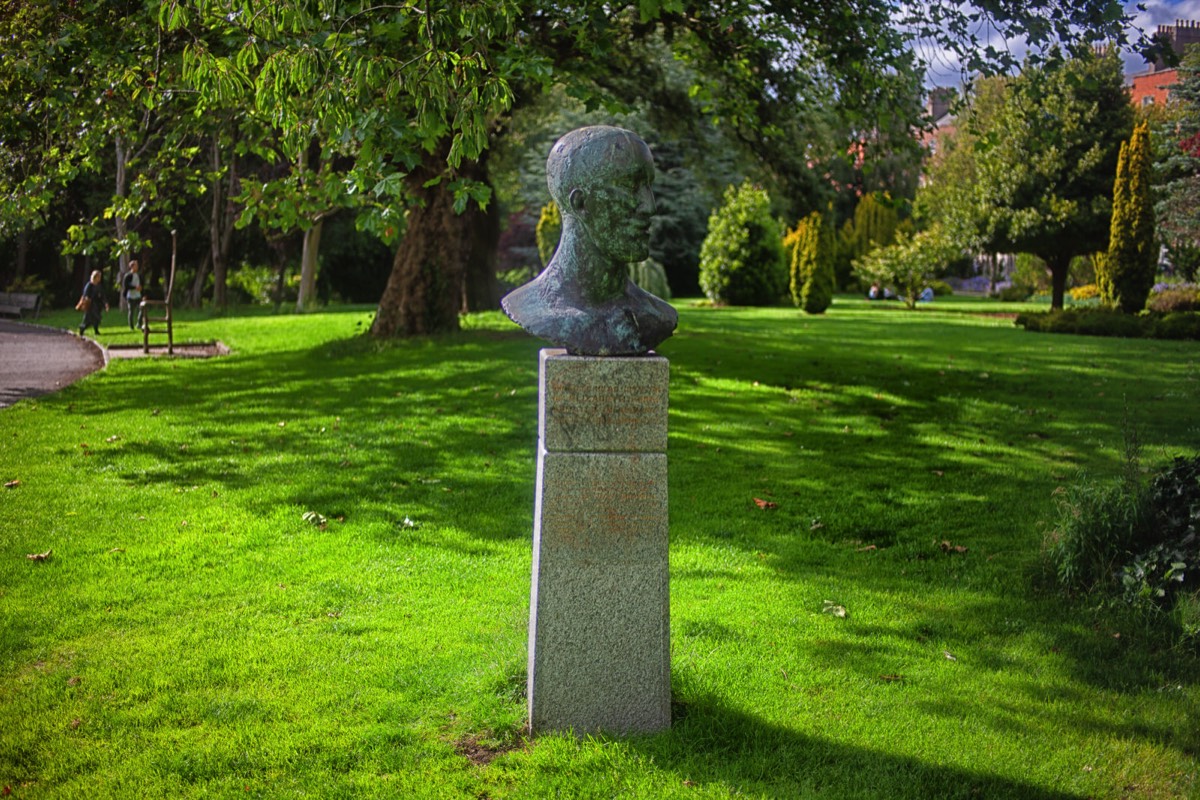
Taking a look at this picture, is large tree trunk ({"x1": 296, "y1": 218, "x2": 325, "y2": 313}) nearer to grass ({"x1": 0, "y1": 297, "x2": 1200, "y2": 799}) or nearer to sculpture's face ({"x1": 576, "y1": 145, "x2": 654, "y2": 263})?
grass ({"x1": 0, "y1": 297, "x2": 1200, "y2": 799})

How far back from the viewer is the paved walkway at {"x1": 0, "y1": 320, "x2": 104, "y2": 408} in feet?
48.4

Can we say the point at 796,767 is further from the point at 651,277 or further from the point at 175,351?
the point at 651,277

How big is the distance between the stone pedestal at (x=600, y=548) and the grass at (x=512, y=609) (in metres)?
0.22

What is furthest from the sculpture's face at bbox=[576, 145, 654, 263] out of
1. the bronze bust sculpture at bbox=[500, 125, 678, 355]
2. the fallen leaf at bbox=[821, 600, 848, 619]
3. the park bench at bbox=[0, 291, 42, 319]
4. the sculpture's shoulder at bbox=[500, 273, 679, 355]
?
the park bench at bbox=[0, 291, 42, 319]

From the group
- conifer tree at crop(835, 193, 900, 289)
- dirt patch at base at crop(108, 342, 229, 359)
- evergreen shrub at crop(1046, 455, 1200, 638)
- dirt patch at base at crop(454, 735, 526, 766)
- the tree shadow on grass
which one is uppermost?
conifer tree at crop(835, 193, 900, 289)

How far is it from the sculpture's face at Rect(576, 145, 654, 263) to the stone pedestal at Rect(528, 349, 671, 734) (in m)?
0.56

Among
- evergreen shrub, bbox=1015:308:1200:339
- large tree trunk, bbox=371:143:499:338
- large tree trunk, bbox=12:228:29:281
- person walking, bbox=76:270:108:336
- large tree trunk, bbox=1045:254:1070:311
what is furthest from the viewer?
large tree trunk, bbox=12:228:29:281

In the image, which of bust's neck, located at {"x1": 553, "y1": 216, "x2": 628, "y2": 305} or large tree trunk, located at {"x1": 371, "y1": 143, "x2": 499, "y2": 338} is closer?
bust's neck, located at {"x1": 553, "y1": 216, "x2": 628, "y2": 305}

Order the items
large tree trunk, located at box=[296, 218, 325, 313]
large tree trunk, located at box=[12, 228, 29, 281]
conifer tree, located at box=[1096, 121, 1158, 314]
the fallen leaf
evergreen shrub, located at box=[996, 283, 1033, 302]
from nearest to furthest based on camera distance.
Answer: the fallen leaf < conifer tree, located at box=[1096, 121, 1158, 314] < large tree trunk, located at box=[12, 228, 29, 281] < large tree trunk, located at box=[296, 218, 325, 313] < evergreen shrub, located at box=[996, 283, 1033, 302]

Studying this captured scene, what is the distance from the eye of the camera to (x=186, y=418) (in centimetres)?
1209

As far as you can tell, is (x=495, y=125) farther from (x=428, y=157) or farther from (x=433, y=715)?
(x=433, y=715)

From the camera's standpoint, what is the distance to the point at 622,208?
15.0ft

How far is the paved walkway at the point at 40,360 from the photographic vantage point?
14.8m

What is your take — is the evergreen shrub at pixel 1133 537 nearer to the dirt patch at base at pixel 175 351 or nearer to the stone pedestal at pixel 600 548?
the stone pedestal at pixel 600 548
